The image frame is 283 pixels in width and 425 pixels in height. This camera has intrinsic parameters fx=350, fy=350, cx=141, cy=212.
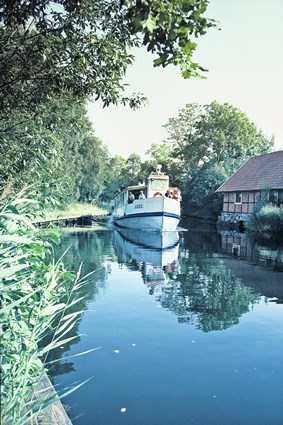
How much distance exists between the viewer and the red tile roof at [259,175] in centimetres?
3131

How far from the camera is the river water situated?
4129 mm

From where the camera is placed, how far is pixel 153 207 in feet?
80.5

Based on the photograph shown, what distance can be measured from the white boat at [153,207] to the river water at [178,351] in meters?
13.0

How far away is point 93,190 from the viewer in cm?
4544

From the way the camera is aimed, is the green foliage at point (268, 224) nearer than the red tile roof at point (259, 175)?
Yes

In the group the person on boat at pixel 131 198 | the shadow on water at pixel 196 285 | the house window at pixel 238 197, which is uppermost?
the house window at pixel 238 197

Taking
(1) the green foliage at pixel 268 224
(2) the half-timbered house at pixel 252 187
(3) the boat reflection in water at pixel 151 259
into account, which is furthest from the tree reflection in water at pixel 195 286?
(2) the half-timbered house at pixel 252 187

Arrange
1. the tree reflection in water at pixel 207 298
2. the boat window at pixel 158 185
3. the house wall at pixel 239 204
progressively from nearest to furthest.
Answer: the tree reflection in water at pixel 207 298 → the boat window at pixel 158 185 → the house wall at pixel 239 204

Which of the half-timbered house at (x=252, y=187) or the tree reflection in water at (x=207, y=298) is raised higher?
the half-timbered house at (x=252, y=187)

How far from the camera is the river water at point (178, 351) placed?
13.5 ft

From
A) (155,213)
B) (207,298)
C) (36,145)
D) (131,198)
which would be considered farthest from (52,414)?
(131,198)

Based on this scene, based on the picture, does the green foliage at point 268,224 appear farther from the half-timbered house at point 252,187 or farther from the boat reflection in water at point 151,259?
the boat reflection in water at point 151,259

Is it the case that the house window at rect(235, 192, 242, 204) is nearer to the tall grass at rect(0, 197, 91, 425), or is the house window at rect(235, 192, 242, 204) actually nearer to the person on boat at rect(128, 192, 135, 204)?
the person on boat at rect(128, 192, 135, 204)

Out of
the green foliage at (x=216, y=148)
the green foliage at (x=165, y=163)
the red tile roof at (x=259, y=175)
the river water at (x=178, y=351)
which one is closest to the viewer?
the river water at (x=178, y=351)
